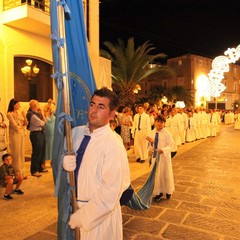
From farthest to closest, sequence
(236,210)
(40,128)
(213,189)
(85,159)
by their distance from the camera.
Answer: (40,128) → (213,189) → (236,210) → (85,159)

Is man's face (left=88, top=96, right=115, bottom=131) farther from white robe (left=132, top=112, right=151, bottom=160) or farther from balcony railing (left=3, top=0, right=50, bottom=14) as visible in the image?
balcony railing (left=3, top=0, right=50, bottom=14)

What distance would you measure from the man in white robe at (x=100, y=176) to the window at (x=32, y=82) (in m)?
8.98

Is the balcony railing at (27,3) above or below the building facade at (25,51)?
above

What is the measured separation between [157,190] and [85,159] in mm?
3818

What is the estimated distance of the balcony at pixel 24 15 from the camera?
9.21 m

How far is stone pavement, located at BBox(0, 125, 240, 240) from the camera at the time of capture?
4379 millimetres

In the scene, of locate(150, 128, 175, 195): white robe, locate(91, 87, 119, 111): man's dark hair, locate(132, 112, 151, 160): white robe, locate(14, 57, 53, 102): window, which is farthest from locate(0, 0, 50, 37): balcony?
locate(91, 87, 119, 111): man's dark hair

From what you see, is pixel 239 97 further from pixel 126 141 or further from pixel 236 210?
pixel 236 210

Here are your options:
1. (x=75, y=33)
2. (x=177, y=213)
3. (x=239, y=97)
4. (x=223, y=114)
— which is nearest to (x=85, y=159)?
(x=75, y=33)

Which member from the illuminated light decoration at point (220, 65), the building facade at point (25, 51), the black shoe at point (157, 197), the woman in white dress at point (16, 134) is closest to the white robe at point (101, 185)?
the black shoe at point (157, 197)

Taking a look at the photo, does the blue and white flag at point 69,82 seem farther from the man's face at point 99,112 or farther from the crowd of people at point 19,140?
the crowd of people at point 19,140

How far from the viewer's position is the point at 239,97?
173 ft

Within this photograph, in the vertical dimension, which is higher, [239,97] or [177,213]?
[239,97]

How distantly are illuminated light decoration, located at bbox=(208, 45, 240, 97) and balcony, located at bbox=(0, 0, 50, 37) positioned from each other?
9721 millimetres
